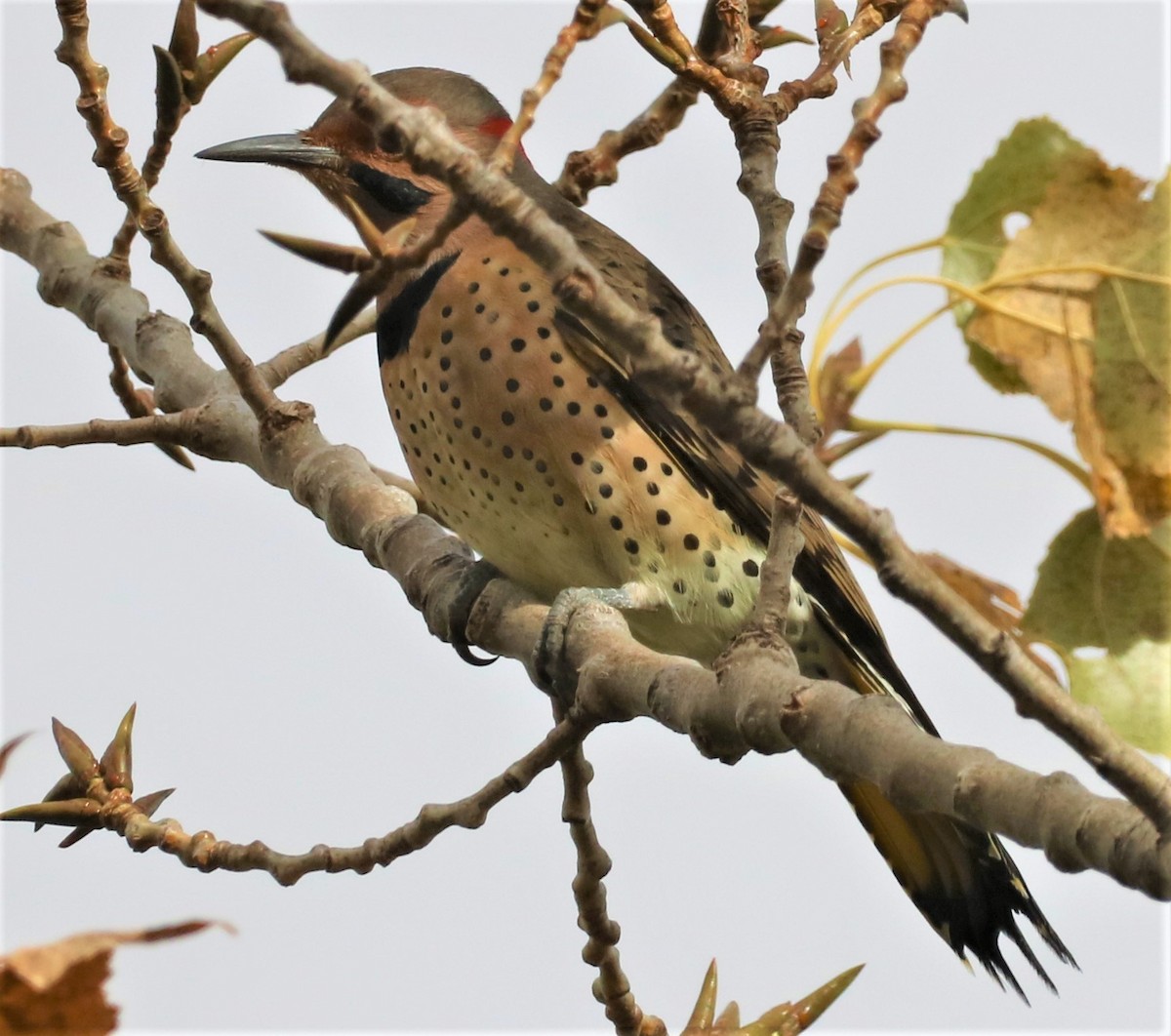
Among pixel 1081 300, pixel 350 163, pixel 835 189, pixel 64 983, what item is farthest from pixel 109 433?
pixel 1081 300

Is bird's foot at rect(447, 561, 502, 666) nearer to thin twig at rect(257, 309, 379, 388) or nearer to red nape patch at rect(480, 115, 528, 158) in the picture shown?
thin twig at rect(257, 309, 379, 388)

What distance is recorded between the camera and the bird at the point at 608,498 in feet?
11.2

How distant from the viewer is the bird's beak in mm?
Answer: 3811

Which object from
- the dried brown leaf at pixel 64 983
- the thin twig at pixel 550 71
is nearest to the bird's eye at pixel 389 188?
the thin twig at pixel 550 71

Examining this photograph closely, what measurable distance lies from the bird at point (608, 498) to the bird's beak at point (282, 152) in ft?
0.05

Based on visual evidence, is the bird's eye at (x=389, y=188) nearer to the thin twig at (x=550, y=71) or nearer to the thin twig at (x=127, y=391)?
the thin twig at (x=127, y=391)

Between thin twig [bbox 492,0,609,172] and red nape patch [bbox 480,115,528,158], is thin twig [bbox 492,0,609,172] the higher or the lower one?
the lower one

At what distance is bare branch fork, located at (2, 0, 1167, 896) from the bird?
213 mm

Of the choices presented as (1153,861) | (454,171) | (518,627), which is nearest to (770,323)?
(454,171)

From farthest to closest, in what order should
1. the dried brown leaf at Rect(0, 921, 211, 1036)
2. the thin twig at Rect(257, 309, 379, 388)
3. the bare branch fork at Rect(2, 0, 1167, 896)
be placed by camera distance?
the thin twig at Rect(257, 309, 379, 388) → the bare branch fork at Rect(2, 0, 1167, 896) → the dried brown leaf at Rect(0, 921, 211, 1036)

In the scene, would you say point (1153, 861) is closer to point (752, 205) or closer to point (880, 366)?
point (752, 205)

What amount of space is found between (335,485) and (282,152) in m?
0.96

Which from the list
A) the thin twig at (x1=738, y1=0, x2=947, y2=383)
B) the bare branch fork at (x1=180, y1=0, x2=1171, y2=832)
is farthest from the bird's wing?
the bare branch fork at (x1=180, y1=0, x2=1171, y2=832)

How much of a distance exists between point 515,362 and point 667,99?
710 mm
